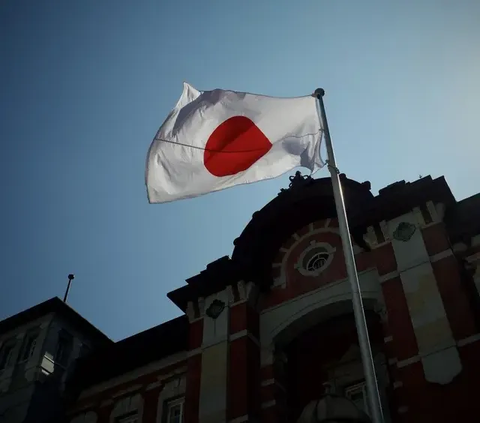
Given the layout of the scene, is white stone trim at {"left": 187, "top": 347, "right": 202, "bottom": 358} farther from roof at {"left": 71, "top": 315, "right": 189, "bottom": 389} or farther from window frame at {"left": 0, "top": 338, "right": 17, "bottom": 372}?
window frame at {"left": 0, "top": 338, "right": 17, "bottom": 372}

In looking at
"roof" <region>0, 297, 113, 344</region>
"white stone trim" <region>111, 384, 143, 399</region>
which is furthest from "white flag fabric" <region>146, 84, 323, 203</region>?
"roof" <region>0, 297, 113, 344</region>

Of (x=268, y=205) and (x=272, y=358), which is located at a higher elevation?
(x=268, y=205)

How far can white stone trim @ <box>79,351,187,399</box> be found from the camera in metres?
20.2

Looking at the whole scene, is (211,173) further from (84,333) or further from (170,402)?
(84,333)

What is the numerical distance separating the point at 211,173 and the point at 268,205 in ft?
21.0

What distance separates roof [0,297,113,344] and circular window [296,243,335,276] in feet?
32.7

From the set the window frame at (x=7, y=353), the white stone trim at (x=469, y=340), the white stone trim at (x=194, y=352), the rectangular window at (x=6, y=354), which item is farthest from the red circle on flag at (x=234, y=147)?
the rectangular window at (x=6, y=354)

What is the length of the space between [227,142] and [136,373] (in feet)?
34.7

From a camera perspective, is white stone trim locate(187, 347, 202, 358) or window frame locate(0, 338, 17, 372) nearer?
white stone trim locate(187, 347, 202, 358)

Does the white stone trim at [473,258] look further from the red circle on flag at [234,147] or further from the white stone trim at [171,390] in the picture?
the white stone trim at [171,390]

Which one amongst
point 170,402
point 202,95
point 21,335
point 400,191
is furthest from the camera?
point 21,335

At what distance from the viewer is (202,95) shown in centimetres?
1431

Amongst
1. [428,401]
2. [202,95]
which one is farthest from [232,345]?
[202,95]

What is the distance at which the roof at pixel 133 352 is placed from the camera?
20688mm
